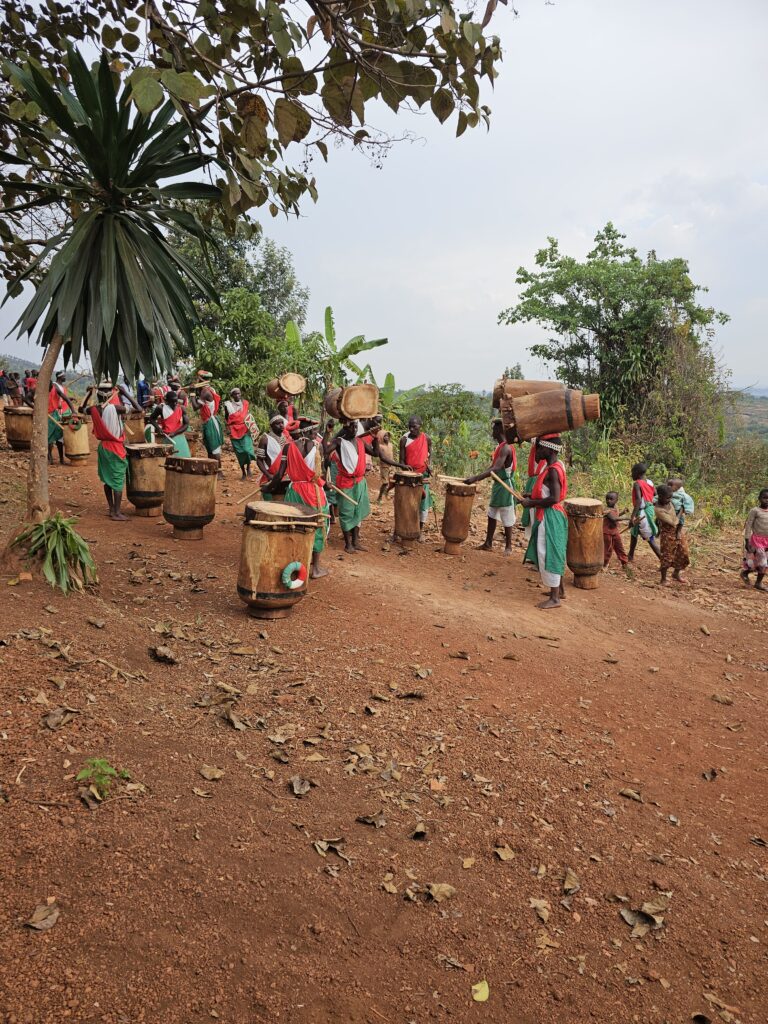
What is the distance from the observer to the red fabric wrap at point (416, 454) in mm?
11047

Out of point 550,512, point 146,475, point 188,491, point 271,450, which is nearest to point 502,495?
point 550,512

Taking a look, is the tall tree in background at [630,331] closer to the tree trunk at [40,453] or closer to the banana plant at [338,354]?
the banana plant at [338,354]

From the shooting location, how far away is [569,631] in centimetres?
743

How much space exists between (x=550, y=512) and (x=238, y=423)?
8.31 metres

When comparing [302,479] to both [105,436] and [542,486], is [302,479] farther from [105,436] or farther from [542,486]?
[105,436]

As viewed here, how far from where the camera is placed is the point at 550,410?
7.30 m

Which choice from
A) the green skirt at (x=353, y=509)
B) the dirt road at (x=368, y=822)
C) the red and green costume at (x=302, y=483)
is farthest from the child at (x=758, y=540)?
the red and green costume at (x=302, y=483)

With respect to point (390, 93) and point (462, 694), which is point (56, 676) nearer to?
point (462, 694)

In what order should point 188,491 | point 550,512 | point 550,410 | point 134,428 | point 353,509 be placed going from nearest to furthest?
point 550,410 → point 550,512 → point 188,491 → point 353,509 → point 134,428

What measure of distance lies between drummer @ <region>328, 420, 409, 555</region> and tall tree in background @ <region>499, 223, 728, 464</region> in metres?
12.4

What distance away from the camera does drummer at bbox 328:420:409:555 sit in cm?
927

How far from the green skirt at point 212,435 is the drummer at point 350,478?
19.0ft

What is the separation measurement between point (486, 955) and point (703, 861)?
1531 millimetres

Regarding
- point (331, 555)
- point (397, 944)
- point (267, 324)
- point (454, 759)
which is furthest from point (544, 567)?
point (267, 324)
